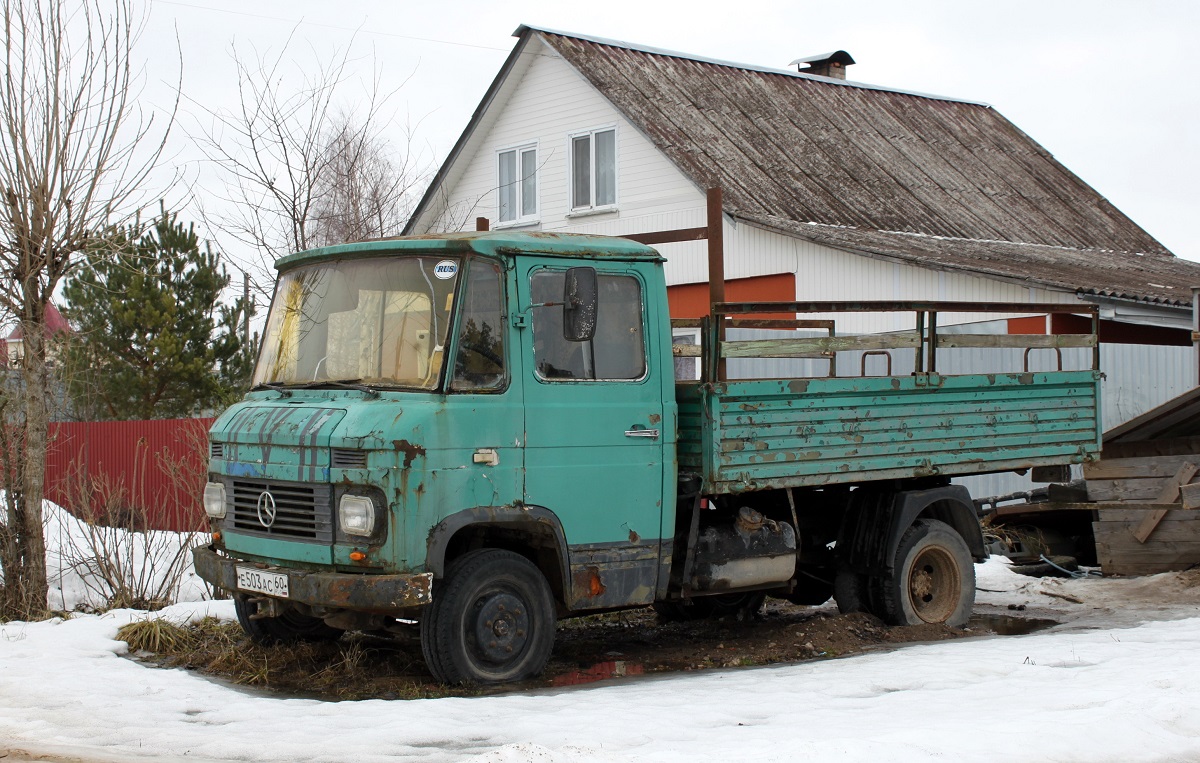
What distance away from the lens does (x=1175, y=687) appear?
22.7 feet

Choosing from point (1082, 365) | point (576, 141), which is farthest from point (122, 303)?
point (1082, 365)

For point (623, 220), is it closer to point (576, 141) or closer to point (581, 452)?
point (576, 141)

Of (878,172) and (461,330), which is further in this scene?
(878,172)

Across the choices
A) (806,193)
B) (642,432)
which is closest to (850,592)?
(642,432)

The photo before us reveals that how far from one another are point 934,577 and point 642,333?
11.0 ft

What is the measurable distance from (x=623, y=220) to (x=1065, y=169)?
1043cm

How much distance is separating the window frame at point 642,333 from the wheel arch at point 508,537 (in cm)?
72

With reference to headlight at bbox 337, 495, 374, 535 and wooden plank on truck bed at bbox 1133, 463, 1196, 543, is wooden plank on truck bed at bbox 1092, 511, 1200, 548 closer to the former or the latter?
wooden plank on truck bed at bbox 1133, 463, 1196, 543

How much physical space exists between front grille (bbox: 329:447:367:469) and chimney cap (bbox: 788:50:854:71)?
76.6 ft

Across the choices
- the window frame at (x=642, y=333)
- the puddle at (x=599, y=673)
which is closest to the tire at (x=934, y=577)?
the puddle at (x=599, y=673)

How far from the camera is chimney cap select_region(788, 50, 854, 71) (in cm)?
2838

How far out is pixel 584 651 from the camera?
8758mm

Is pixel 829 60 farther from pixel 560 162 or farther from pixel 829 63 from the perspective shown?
pixel 560 162

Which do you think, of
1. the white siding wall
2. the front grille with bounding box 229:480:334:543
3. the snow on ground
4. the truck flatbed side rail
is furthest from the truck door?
the white siding wall
